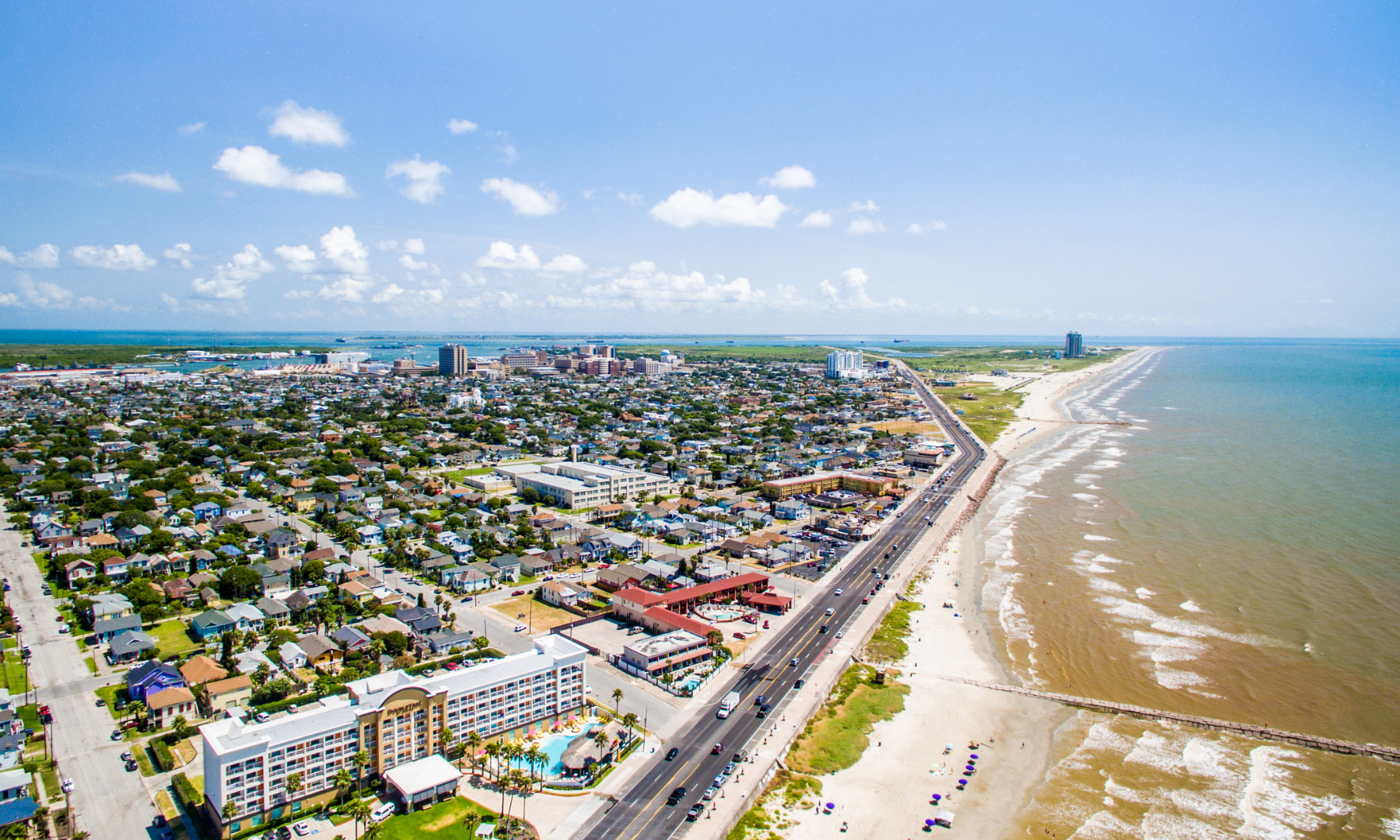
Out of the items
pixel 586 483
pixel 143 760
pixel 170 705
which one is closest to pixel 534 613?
pixel 170 705

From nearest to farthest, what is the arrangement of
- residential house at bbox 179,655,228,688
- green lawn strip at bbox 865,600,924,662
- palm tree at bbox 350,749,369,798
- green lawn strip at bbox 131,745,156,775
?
1. palm tree at bbox 350,749,369,798
2. green lawn strip at bbox 131,745,156,775
3. residential house at bbox 179,655,228,688
4. green lawn strip at bbox 865,600,924,662

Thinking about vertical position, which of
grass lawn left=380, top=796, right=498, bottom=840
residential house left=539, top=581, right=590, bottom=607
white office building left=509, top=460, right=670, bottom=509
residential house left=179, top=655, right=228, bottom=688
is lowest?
grass lawn left=380, top=796, right=498, bottom=840

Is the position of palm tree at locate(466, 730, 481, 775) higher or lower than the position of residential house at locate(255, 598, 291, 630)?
lower

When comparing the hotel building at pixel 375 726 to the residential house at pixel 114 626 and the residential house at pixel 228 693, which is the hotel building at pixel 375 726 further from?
the residential house at pixel 114 626

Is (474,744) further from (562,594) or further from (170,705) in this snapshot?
(562,594)

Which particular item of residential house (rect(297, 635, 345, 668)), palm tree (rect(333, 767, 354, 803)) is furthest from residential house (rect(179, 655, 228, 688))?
palm tree (rect(333, 767, 354, 803))

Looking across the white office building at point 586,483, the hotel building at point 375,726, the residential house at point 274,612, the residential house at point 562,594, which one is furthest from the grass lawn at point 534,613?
the white office building at point 586,483

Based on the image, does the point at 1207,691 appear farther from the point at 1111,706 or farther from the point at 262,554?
the point at 262,554

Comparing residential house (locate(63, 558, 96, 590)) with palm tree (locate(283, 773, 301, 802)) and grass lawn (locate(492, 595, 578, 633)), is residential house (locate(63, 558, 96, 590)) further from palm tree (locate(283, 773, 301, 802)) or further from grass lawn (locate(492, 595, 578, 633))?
palm tree (locate(283, 773, 301, 802))
